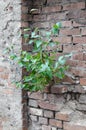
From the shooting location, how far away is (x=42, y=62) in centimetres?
255

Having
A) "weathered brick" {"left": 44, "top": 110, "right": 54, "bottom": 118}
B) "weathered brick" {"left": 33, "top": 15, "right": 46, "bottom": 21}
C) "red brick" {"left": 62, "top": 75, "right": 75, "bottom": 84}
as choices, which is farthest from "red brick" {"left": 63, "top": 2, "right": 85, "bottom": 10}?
"weathered brick" {"left": 44, "top": 110, "right": 54, "bottom": 118}

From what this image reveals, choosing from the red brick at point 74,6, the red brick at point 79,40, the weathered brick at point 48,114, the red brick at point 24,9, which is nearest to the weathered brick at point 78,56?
the red brick at point 79,40

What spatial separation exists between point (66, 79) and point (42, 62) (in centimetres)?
27

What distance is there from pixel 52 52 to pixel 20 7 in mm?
548

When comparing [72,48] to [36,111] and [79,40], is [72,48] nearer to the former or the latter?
[79,40]

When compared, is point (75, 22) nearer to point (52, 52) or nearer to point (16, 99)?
point (52, 52)

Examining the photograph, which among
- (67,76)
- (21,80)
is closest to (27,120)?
(21,80)

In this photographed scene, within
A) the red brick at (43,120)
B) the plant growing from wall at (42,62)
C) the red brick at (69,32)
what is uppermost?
the red brick at (69,32)

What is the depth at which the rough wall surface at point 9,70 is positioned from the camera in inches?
113

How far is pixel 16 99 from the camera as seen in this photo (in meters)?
2.88

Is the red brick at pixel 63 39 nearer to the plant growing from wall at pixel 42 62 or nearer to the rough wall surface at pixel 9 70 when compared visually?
the plant growing from wall at pixel 42 62

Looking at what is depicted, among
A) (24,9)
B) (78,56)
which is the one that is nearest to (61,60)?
(78,56)

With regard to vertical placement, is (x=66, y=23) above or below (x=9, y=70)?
above

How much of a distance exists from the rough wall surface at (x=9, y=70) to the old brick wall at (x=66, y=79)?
189 millimetres
